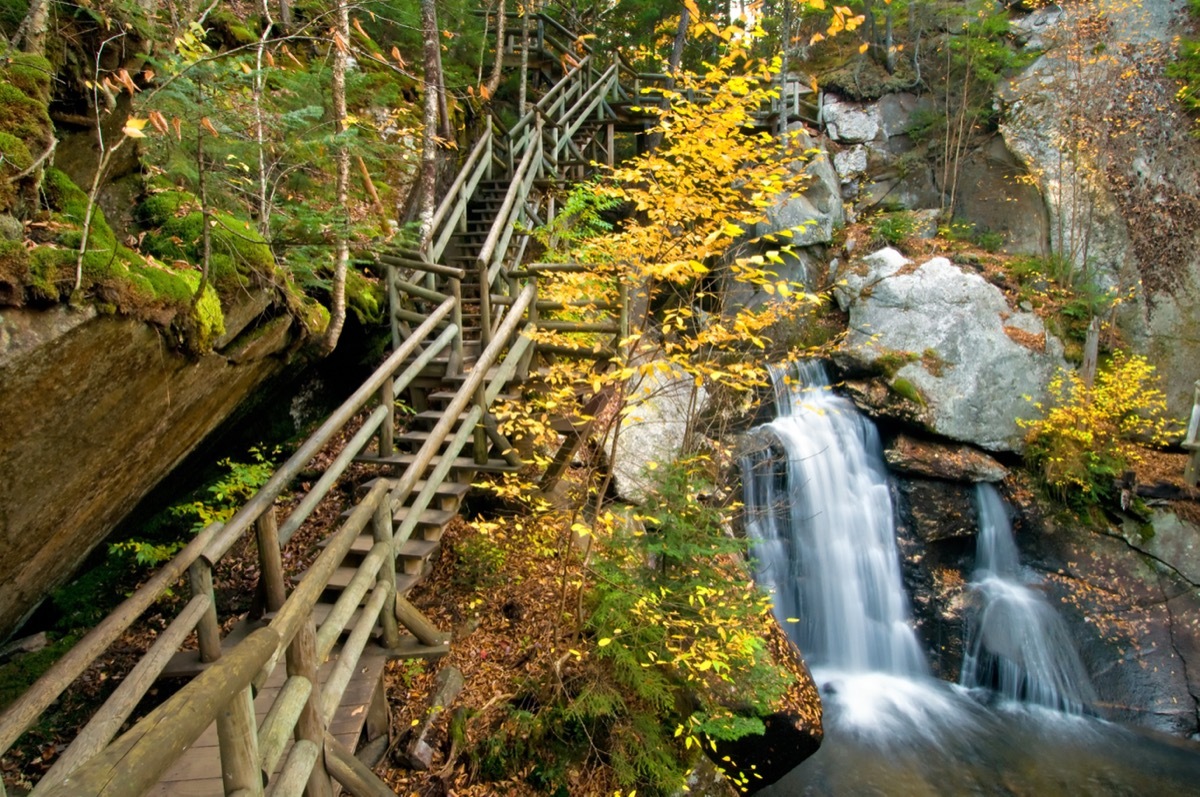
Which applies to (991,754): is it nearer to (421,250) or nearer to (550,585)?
(550,585)

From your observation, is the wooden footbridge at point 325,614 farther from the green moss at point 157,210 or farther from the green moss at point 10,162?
the green moss at point 10,162

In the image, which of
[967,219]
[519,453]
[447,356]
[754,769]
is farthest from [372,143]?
[967,219]

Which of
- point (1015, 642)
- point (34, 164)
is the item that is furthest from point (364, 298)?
point (1015, 642)

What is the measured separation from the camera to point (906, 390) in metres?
10.8

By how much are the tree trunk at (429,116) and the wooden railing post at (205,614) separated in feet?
15.9

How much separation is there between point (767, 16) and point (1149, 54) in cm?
967

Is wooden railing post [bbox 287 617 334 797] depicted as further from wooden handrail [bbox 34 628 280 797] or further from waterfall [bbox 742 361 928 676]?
waterfall [bbox 742 361 928 676]

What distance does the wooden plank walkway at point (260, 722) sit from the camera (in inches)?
120

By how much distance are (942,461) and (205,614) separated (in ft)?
35.1

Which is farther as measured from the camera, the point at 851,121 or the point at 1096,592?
the point at 851,121

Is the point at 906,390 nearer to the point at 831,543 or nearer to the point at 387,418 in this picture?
the point at 831,543

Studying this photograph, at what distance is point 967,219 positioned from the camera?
14.5 metres

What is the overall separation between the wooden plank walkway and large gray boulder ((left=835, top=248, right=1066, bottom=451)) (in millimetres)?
9631

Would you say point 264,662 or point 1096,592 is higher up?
point 264,662
